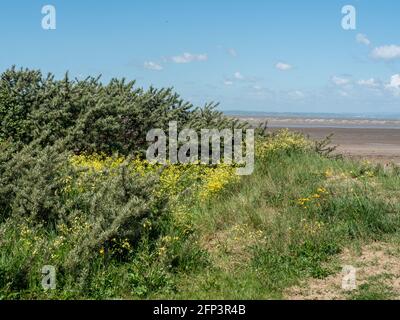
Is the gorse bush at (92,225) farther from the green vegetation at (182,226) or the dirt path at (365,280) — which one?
the dirt path at (365,280)

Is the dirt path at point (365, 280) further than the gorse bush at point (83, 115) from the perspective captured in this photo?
No

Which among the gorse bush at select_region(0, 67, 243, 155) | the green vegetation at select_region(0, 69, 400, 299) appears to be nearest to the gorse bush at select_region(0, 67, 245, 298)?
the green vegetation at select_region(0, 69, 400, 299)

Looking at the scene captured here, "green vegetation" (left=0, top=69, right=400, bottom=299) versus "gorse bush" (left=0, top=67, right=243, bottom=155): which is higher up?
"gorse bush" (left=0, top=67, right=243, bottom=155)

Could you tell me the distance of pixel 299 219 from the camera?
10.5m

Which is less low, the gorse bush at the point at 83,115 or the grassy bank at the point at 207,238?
the gorse bush at the point at 83,115

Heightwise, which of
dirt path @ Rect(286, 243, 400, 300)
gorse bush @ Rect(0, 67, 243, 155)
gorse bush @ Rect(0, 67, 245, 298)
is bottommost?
dirt path @ Rect(286, 243, 400, 300)

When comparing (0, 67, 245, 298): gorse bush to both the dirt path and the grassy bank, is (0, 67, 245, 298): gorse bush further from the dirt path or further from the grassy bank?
the dirt path

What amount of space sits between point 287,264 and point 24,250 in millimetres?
3986

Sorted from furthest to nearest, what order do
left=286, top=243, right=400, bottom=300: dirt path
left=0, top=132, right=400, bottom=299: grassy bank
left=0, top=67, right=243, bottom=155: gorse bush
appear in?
left=0, top=67, right=243, bottom=155: gorse bush
left=0, top=132, right=400, bottom=299: grassy bank
left=286, top=243, right=400, bottom=300: dirt path

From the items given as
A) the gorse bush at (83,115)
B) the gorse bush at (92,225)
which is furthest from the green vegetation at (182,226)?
the gorse bush at (83,115)

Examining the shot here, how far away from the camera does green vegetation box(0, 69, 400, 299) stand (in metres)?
8.17

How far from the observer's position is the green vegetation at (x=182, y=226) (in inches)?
322
